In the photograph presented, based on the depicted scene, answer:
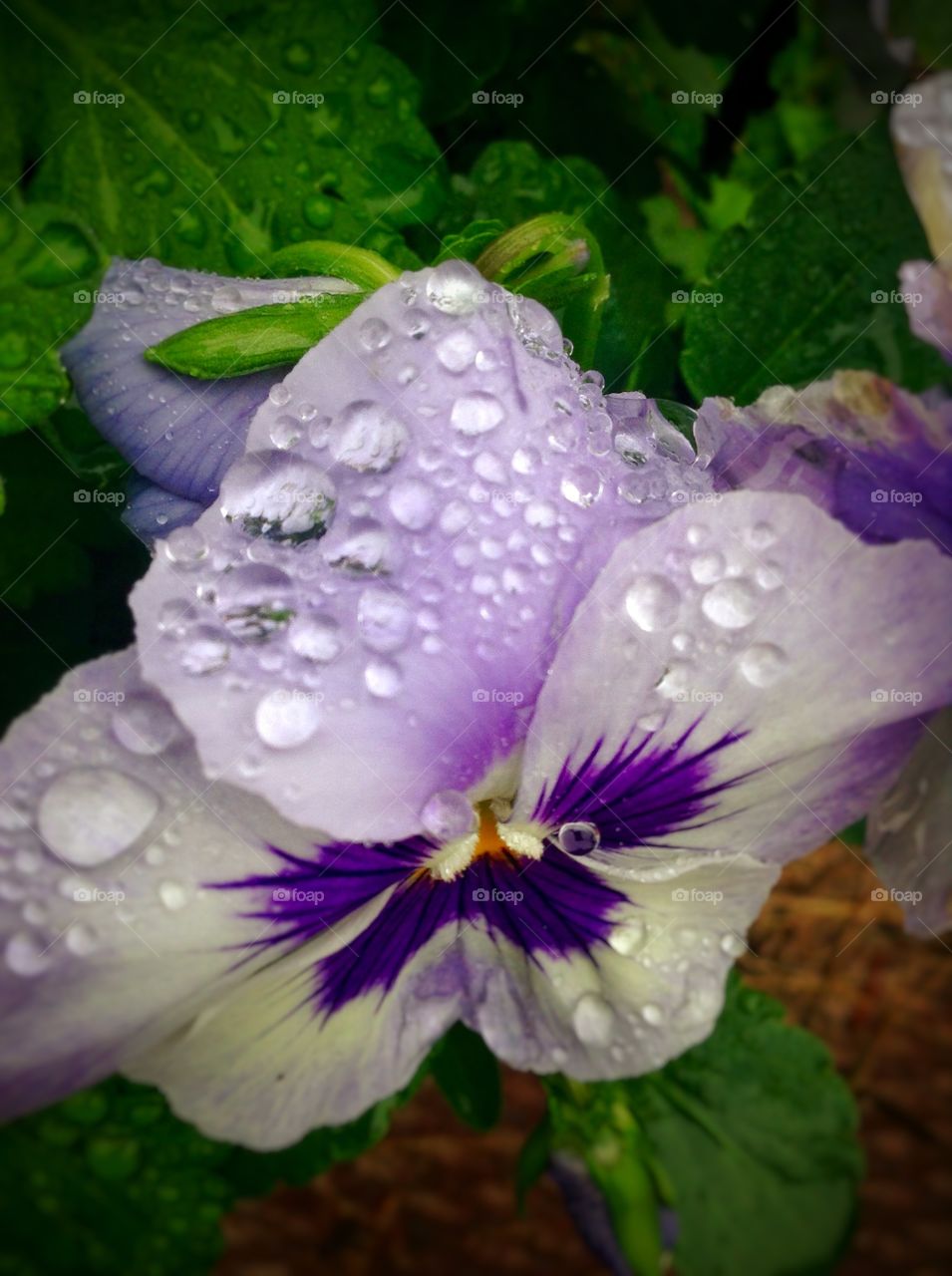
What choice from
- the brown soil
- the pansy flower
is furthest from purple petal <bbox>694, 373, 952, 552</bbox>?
the brown soil

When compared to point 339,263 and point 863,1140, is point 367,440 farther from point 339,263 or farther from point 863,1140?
point 863,1140

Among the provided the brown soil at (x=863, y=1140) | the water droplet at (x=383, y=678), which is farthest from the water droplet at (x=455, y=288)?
the brown soil at (x=863, y=1140)

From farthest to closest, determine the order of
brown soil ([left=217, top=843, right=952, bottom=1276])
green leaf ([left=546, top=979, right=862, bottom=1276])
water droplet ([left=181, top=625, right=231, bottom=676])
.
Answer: brown soil ([left=217, top=843, right=952, bottom=1276]), green leaf ([left=546, top=979, right=862, bottom=1276]), water droplet ([left=181, top=625, right=231, bottom=676])

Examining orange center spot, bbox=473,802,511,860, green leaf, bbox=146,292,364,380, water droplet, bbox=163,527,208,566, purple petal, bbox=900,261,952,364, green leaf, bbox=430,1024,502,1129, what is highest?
purple petal, bbox=900,261,952,364

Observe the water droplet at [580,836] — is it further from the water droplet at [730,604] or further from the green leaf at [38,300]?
the green leaf at [38,300]

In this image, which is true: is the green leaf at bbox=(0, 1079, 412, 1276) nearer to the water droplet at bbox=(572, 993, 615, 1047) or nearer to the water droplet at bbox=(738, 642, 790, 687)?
the water droplet at bbox=(572, 993, 615, 1047)

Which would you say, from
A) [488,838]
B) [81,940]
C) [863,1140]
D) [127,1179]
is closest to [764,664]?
[488,838]

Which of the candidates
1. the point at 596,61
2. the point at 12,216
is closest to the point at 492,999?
the point at 12,216

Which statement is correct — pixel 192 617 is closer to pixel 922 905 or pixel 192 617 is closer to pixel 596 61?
pixel 922 905
